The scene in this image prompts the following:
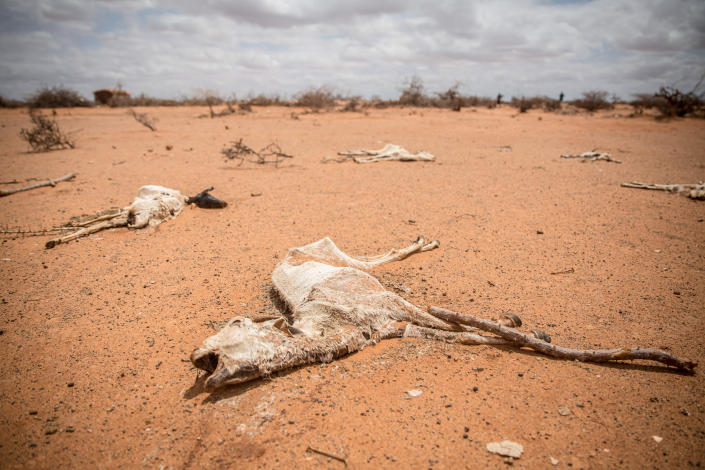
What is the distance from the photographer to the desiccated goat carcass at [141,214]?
4.49 metres

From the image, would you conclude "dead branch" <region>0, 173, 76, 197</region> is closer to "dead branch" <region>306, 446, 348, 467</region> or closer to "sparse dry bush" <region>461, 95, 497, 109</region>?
"dead branch" <region>306, 446, 348, 467</region>

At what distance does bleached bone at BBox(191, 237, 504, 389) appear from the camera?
201cm

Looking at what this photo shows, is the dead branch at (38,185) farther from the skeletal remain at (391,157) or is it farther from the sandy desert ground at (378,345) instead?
the skeletal remain at (391,157)

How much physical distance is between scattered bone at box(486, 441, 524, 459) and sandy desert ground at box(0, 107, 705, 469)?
0.11ft

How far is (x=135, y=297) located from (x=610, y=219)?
19.9ft

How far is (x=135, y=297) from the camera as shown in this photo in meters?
→ 3.21

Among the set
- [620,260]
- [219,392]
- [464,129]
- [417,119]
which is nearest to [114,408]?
[219,392]

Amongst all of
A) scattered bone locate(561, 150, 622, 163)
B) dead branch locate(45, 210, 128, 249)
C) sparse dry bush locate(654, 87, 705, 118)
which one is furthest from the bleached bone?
sparse dry bush locate(654, 87, 705, 118)

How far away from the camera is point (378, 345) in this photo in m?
2.56

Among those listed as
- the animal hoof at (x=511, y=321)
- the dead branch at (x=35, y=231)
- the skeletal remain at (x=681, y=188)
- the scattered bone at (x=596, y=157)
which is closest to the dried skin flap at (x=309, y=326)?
the animal hoof at (x=511, y=321)

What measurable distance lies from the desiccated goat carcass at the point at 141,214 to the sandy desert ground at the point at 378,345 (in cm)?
16

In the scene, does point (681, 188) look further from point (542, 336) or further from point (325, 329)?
point (325, 329)

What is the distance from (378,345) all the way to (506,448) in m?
1.01

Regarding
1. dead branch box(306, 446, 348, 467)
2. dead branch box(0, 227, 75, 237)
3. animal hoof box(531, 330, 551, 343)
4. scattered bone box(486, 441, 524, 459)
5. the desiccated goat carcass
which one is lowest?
dead branch box(306, 446, 348, 467)
